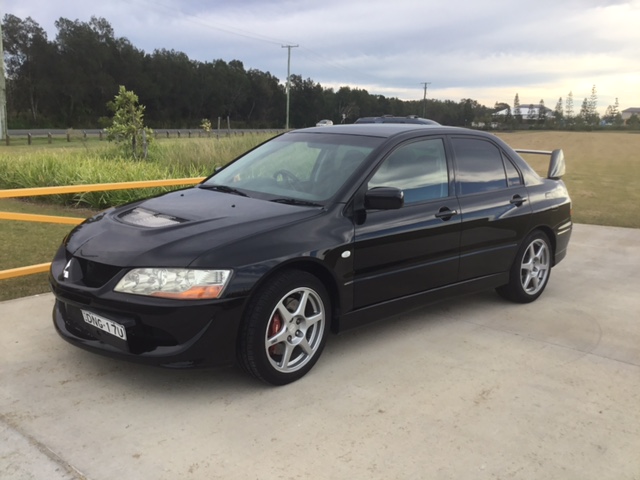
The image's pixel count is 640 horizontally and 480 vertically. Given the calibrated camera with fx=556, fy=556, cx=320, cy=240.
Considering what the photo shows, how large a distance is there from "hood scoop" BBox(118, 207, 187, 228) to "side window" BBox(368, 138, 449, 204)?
1387 mm

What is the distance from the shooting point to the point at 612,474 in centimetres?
272

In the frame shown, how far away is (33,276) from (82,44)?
74608 mm

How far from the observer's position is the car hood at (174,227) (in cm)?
316

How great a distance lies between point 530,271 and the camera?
17.4ft

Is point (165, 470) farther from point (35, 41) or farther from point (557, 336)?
point (35, 41)

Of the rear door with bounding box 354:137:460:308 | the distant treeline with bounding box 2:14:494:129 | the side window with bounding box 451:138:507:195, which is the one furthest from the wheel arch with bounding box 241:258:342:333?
the distant treeline with bounding box 2:14:494:129

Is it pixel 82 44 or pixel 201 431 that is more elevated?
pixel 82 44

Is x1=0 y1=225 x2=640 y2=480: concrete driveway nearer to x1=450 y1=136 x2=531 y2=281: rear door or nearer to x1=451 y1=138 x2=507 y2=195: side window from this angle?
x1=450 y1=136 x2=531 y2=281: rear door

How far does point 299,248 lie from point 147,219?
40.6 inches

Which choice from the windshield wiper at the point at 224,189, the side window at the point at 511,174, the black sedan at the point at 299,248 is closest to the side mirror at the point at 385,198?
the black sedan at the point at 299,248

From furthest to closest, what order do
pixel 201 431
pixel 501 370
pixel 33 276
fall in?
pixel 33 276, pixel 501 370, pixel 201 431


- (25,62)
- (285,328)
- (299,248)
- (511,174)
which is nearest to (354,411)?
(285,328)

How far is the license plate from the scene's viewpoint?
312cm

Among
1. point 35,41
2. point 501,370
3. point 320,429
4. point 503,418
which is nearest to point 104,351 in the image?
point 320,429
